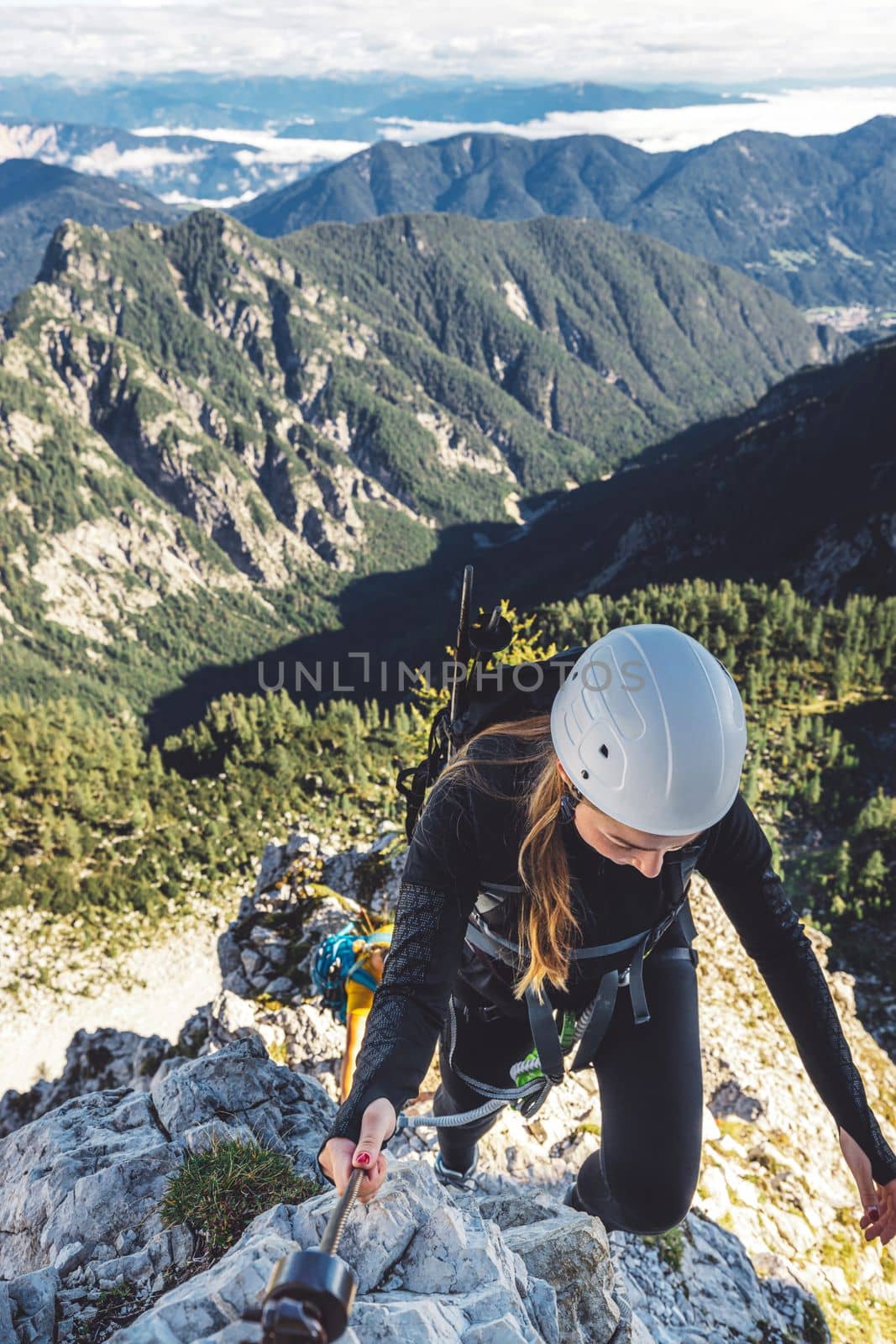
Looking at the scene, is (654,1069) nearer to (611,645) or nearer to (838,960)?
(611,645)

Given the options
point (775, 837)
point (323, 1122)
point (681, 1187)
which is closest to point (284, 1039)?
point (323, 1122)

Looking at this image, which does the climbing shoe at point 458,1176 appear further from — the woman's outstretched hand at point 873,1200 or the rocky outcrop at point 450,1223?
the woman's outstretched hand at point 873,1200

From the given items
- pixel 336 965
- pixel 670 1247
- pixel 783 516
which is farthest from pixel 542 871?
pixel 783 516

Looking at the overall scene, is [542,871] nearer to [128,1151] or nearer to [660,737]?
[660,737]

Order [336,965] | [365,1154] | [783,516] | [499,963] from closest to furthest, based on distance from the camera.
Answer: [365,1154] → [499,963] → [336,965] → [783,516]

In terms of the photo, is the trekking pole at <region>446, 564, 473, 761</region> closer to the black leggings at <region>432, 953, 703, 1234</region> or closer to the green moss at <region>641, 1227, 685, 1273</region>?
the black leggings at <region>432, 953, 703, 1234</region>
